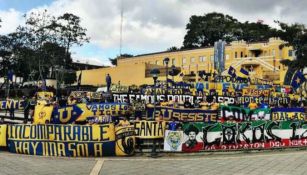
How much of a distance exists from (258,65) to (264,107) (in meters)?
52.2

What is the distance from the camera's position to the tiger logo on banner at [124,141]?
16922 mm

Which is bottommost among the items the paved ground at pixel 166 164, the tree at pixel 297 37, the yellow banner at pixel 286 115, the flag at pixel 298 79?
the paved ground at pixel 166 164

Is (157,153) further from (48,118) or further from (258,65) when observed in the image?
(258,65)

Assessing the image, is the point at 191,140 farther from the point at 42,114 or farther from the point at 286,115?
the point at 286,115

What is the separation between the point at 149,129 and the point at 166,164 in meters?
2.45

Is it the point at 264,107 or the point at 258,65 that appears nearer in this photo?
the point at 264,107

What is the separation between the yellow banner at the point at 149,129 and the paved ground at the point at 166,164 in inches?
34.9

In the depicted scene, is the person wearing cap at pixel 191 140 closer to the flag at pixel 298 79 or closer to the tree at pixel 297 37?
the flag at pixel 298 79

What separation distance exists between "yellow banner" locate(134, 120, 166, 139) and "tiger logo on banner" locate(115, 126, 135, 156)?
0.38 m

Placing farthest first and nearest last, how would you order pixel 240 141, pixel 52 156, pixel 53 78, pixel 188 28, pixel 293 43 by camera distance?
pixel 188 28 → pixel 53 78 → pixel 293 43 → pixel 240 141 → pixel 52 156

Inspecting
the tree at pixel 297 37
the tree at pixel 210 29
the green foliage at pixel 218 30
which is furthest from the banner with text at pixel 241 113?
the tree at pixel 210 29

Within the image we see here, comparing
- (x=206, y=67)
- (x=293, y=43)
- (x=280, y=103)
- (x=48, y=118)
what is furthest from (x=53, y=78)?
(x=48, y=118)

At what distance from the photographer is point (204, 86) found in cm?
3394

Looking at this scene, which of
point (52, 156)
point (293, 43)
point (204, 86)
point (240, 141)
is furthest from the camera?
point (293, 43)
